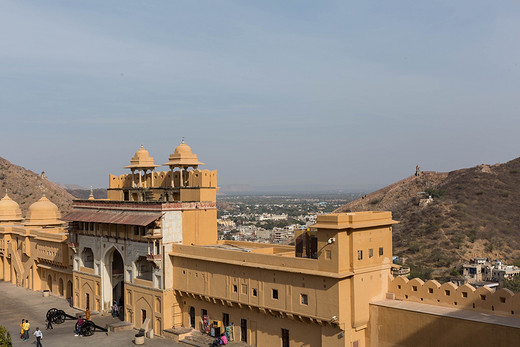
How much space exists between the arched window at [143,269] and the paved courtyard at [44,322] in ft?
10.6

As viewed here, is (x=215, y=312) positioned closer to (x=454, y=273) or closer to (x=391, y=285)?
(x=391, y=285)

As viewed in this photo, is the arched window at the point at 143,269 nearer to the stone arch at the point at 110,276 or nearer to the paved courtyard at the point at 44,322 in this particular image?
the stone arch at the point at 110,276

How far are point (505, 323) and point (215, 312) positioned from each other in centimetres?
1518

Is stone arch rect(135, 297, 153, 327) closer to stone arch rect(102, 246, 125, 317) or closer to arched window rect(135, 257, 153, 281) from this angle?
arched window rect(135, 257, 153, 281)

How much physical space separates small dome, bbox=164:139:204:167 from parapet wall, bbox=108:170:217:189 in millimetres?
833

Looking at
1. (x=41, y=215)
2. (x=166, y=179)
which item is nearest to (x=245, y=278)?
(x=166, y=179)

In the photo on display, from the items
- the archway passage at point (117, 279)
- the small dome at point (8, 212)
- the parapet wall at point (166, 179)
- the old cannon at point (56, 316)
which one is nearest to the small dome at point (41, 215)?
the small dome at point (8, 212)

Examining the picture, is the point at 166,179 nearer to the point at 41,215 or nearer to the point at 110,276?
the point at 110,276

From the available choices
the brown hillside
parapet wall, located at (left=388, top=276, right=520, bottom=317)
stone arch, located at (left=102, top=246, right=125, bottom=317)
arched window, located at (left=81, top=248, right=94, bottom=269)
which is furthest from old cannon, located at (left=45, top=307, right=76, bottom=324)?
the brown hillside

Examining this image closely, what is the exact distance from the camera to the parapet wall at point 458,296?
20.4 meters

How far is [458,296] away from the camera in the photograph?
2188 centimetres

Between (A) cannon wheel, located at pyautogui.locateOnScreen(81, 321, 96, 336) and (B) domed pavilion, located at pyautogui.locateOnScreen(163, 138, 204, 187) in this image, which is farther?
(B) domed pavilion, located at pyautogui.locateOnScreen(163, 138, 204, 187)

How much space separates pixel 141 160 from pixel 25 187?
85.2 metres

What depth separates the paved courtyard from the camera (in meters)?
29.8
